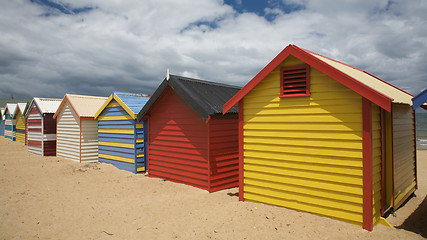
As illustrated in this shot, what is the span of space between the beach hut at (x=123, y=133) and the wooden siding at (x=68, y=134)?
1.86 meters

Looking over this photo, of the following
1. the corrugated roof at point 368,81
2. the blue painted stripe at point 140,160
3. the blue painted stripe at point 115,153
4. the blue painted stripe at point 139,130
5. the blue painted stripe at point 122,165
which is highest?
the corrugated roof at point 368,81

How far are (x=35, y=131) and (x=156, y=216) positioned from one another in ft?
56.2

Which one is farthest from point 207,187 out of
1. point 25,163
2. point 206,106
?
point 25,163

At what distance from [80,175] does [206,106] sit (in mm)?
7295

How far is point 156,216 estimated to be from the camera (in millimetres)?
6977

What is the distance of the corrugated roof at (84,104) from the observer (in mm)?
15502

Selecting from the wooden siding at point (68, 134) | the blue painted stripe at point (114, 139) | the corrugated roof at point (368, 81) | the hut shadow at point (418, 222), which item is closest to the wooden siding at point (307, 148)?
the corrugated roof at point (368, 81)

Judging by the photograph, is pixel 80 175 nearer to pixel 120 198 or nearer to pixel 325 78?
pixel 120 198

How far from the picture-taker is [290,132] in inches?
261

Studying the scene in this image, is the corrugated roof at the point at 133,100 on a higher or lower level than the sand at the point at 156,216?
higher

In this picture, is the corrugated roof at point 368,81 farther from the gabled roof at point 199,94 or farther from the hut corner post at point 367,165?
the gabled roof at point 199,94

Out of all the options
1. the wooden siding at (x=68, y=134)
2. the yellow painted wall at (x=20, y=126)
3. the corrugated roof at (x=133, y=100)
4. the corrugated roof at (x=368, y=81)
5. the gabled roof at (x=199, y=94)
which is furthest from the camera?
the yellow painted wall at (x=20, y=126)

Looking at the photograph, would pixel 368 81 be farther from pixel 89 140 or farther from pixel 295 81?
pixel 89 140

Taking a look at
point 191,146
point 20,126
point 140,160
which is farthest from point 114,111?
point 20,126
